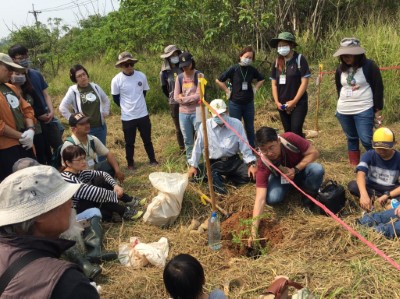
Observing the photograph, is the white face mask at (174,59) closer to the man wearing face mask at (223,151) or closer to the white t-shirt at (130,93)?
the white t-shirt at (130,93)

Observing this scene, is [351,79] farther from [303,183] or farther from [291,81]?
[303,183]

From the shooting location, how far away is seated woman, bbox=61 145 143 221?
140 inches

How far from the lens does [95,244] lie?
3.20 metres

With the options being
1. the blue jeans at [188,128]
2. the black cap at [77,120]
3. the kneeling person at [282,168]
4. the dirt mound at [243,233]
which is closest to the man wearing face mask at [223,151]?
the kneeling person at [282,168]

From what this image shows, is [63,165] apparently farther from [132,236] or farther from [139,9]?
[139,9]

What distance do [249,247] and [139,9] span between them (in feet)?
21.7

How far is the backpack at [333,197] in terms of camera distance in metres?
3.38

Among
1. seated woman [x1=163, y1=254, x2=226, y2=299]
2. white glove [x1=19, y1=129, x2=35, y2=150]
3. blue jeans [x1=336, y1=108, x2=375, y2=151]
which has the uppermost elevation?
white glove [x1=19, y1=129, x2=35, y2=150]

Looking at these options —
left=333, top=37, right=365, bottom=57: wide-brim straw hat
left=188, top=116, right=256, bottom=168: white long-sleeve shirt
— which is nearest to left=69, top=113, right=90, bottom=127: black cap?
left=188, top=116, right=256, bottom=168: white long-sleeve shirt

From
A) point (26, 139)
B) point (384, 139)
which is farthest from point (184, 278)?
point (26, 139)

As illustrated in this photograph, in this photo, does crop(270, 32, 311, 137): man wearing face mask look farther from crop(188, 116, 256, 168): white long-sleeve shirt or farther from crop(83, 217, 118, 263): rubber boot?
crop(83, 217, 118, 263): rubber boot

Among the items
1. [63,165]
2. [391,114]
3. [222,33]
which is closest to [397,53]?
[391,114]

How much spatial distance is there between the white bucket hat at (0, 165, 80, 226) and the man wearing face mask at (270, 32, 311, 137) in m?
3.66

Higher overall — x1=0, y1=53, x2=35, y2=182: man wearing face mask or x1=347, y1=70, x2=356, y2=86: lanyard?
x1=0, y1=53, x2=35, y2=182: man wearing face mask
